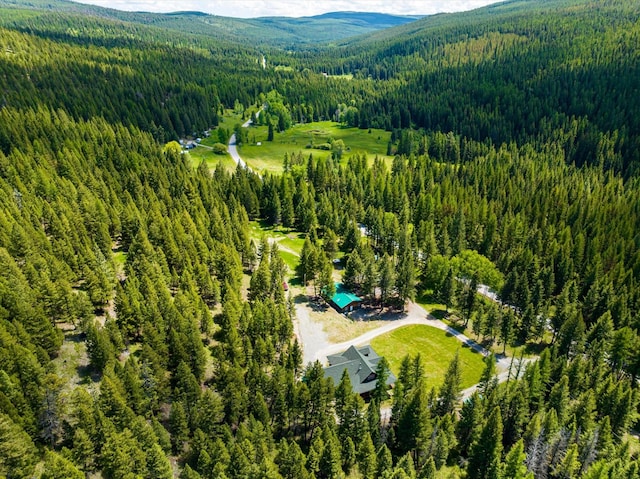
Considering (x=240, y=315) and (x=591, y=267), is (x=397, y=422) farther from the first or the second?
(x=591, y=267)

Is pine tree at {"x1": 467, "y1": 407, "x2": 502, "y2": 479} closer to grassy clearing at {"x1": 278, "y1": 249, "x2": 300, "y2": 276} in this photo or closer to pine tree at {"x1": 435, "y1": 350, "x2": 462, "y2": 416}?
pine tree at {"x1": 435, "y1": 350, "x2": 462, "y2": 416}

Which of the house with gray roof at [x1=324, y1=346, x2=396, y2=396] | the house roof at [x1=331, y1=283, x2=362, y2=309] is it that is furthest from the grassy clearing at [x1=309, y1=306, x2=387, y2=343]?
the house with gray roof at [x1=324, y1=346, x2=396, y2=396]

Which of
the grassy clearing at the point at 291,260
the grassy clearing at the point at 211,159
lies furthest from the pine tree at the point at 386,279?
the grassy clearing at the point at 211,159

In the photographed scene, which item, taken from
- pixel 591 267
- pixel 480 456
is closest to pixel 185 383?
pixel 480 456

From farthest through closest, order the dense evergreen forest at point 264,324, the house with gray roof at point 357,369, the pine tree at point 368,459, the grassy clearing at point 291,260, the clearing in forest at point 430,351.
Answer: the grassy clearing at point 291,260
the clearing in forest at point 430,351
the house with gray roof at point 357,369
the pine tree at point 368,459
the dense evergreen forest at point 264,324

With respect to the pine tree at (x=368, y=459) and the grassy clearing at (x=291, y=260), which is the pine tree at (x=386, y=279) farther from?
the pine tree at (x=368, y=459)
